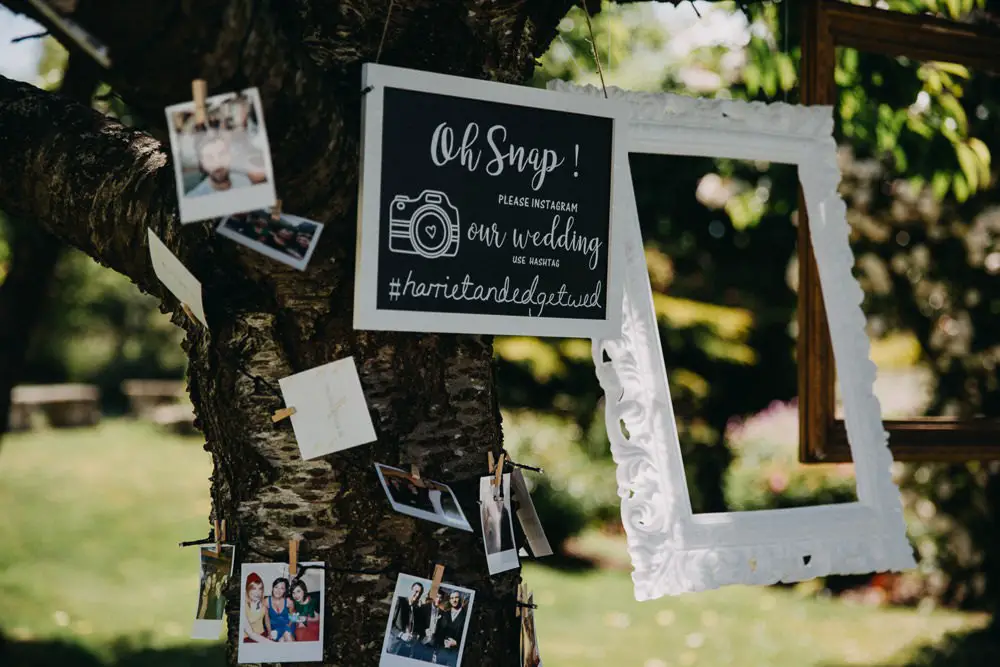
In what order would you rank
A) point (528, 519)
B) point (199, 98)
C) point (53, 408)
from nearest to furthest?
point (199, 98) < point (528, 519) < point (53, 408)

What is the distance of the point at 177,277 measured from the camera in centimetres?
147

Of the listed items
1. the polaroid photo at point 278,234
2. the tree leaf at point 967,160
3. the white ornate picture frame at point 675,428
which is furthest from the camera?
the tree leaf at point 967,160

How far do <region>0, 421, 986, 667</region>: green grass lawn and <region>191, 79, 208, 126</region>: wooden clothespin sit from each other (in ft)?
13.0

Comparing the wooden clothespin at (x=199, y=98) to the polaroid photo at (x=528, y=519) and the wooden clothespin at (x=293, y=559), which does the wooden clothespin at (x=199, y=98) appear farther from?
the polaroid photo at (x=528, y=519)

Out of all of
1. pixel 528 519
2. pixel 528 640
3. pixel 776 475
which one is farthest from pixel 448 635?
pixel 776 475

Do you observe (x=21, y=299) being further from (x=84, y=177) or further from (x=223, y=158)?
(x=223, y=158)

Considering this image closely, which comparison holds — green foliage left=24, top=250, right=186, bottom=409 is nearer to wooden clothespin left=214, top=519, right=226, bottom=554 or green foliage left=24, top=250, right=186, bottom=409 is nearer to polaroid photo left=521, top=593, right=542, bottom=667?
wooden clothespin left=214, top=519, right=226, bottom=554

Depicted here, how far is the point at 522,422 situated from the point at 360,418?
7392mm

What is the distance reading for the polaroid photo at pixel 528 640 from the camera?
1.68 m

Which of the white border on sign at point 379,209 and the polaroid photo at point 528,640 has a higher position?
the white border on sign at point 379,209

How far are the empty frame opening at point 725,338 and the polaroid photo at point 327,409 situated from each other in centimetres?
530

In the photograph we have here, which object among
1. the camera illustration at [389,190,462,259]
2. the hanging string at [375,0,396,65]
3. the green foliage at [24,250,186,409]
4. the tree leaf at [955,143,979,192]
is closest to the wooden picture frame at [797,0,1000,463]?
the tree leaf at [955,143,979,192]

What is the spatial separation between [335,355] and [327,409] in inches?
3.3

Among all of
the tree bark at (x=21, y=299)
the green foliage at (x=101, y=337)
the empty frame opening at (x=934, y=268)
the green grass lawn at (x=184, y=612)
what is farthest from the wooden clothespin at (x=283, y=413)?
the green foliage at (x=101, y=337)
